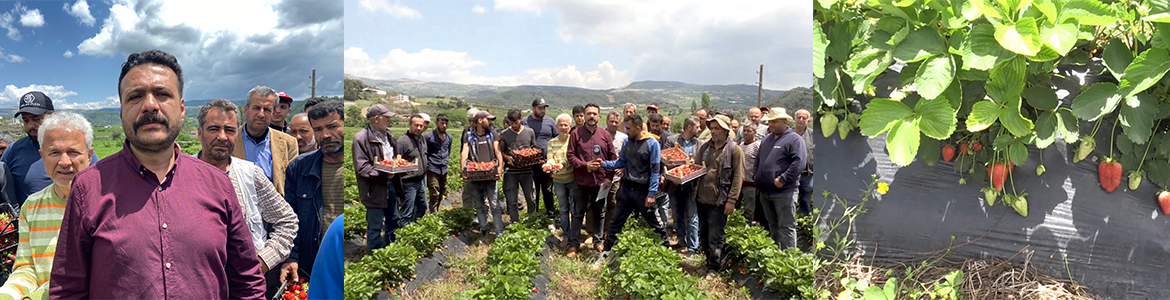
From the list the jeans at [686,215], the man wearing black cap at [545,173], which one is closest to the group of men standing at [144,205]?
the man wearing black cap at [545,173]

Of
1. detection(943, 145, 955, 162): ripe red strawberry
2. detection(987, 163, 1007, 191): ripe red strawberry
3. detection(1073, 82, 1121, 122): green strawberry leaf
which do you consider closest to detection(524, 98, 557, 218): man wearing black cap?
detection(943, 145, 955, 162): ripe red strawberry

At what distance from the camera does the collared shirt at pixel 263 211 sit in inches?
93.5

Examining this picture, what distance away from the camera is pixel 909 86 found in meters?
2.52

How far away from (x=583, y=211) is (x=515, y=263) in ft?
2.20

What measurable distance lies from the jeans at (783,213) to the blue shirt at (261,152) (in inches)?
107

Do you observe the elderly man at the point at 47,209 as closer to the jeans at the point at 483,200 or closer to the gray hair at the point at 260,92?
the gray hair at the point at 260,92

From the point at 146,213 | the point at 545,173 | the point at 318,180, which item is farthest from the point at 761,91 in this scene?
the point at 545,173

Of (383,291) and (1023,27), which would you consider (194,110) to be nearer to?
(383,291)

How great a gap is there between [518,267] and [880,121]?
251 cm

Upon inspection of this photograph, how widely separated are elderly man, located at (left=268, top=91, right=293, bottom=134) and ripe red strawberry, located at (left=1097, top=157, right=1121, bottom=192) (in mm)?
4376

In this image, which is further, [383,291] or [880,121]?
[383,291]

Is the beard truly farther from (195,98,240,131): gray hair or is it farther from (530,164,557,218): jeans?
(530,164,557,218): jeans

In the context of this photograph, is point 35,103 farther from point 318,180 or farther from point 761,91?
point 761,91

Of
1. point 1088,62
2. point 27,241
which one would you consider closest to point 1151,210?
point 1088,62
